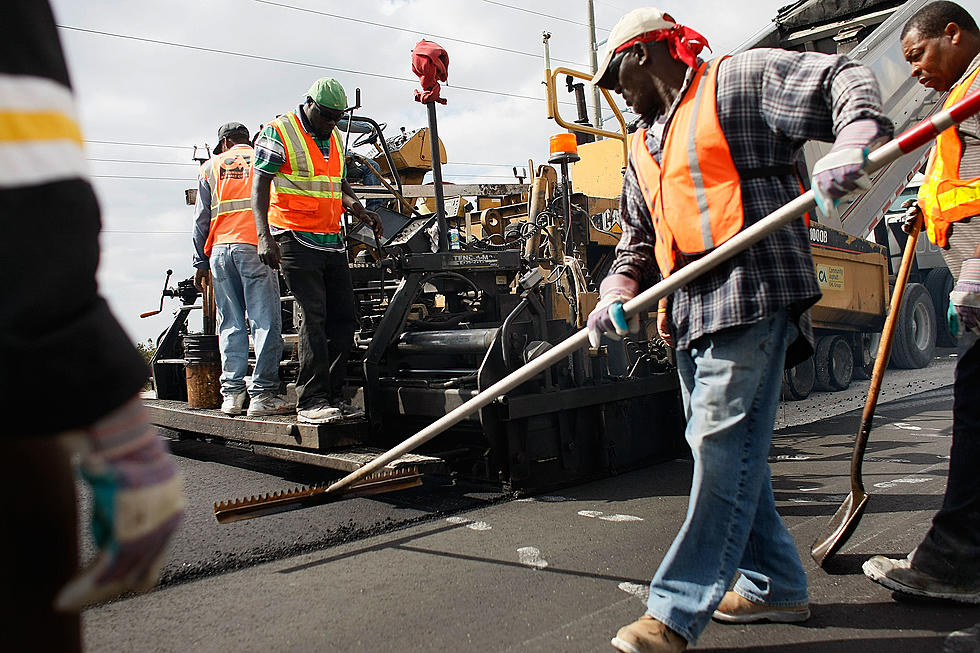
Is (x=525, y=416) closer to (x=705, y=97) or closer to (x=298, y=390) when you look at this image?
(x=298, y=390)

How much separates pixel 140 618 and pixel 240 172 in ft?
10.2

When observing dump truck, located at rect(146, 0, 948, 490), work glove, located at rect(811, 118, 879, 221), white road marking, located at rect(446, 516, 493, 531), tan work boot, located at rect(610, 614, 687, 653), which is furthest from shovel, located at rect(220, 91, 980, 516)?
white road marking, located at rect(446, 516, 493, 531)

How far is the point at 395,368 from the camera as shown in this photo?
4.71 m

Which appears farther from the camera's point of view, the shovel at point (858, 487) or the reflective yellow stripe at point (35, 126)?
the shovel at point (858, 487)

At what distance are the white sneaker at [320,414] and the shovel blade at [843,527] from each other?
2.38 m

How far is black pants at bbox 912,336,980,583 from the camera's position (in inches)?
99.0

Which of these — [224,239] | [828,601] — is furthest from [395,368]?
[828,601]

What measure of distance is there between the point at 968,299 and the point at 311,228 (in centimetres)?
324

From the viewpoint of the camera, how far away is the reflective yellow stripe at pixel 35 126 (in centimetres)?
89

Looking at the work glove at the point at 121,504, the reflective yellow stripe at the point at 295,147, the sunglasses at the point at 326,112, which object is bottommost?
the work glove at the point at 121,504

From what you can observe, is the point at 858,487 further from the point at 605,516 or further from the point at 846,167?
the point at 846,167

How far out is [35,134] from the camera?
0.91 m

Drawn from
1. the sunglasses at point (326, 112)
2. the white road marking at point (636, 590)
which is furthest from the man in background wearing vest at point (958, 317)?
the sunglasses at point (326, 112)

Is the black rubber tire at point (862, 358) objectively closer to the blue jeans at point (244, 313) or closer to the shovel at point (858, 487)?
the shovel at point (858, 487)
